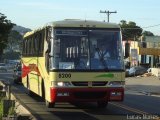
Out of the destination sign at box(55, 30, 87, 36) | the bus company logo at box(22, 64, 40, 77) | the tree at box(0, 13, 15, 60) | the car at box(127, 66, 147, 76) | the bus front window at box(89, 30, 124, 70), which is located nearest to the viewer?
the bus front window at box(89, 30, 124, 70)

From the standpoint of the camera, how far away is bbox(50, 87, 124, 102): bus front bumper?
17.0 metres

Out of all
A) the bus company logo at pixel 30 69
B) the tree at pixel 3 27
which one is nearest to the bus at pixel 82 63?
the bus company logo at pixel 30 69

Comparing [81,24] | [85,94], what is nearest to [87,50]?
[81,24]

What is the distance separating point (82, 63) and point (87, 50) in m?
0.50

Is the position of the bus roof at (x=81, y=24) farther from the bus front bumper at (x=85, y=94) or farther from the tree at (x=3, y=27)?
the tree at (x=3, y=27)

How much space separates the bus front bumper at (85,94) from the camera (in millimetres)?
17047

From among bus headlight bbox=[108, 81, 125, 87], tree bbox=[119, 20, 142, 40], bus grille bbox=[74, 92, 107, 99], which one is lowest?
bus grille bbox=[74, 92, 107, 99]

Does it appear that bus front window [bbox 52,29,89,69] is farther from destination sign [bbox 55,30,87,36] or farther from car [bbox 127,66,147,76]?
car [bbox 127,66,147,76]

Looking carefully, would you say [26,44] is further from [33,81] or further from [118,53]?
[118,53]

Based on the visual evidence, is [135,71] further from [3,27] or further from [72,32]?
[72,32]

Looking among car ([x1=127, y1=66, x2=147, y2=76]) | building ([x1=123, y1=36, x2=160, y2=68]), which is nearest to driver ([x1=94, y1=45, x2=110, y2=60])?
car ([x1=127, y1=66, x2=147, y2=76])

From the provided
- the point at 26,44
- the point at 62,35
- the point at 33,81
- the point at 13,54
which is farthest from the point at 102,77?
the point at 13,54

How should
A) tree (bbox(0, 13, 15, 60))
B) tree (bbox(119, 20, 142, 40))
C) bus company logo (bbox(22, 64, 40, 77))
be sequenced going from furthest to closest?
tree (bbox(119, 20, 142, 40)) < tree (bbox(0, 13, 15, 60)) < bus company logo (bbox(22, 64, 40, 77))

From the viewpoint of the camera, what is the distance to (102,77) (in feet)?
56.8
